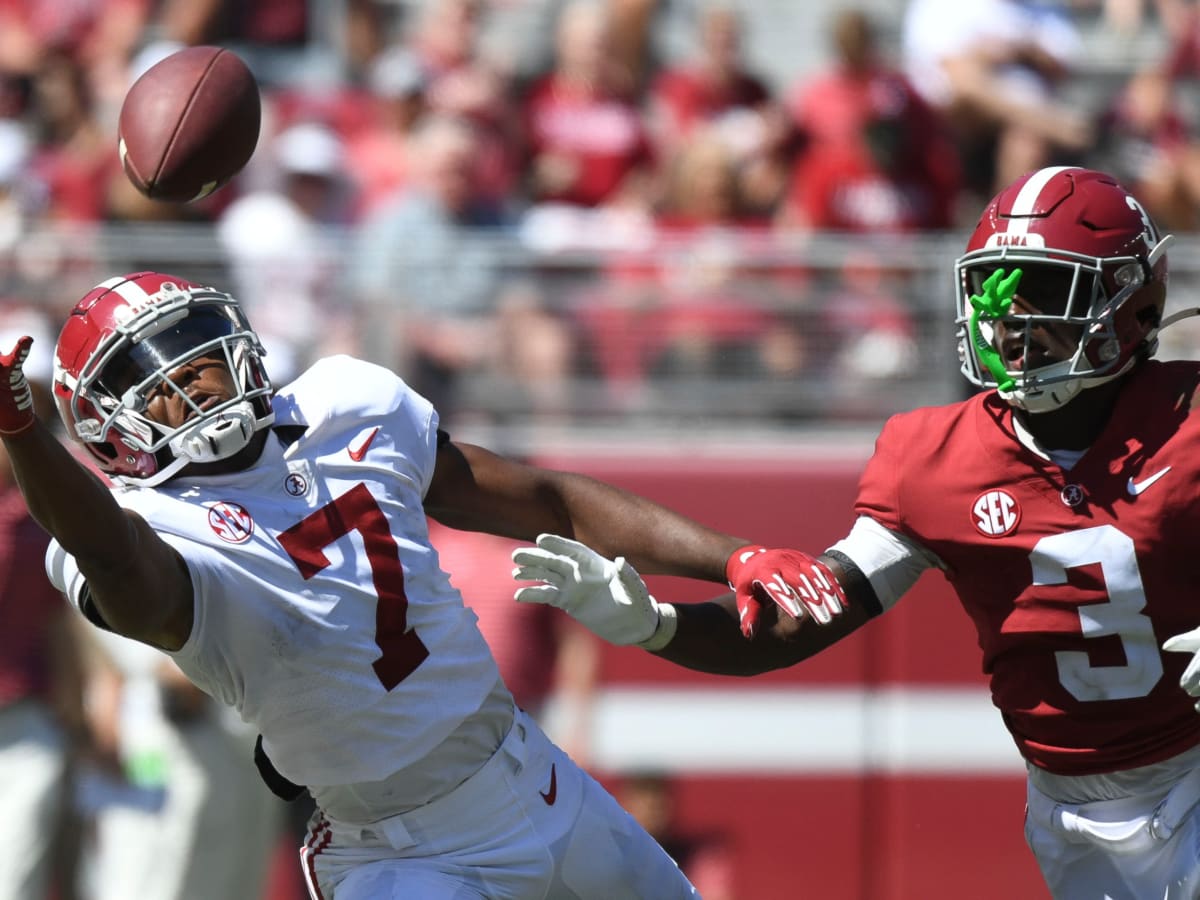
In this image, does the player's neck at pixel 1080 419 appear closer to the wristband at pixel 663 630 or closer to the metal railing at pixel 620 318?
the wristband at pixel 663 630

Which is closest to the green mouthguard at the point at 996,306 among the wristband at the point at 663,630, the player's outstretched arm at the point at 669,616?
the player's outstretched arm at the point at 669,616

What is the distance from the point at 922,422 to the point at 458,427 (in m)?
2.69

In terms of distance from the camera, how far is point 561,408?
6078 millimetres

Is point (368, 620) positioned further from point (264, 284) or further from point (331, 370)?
point (264, 284)

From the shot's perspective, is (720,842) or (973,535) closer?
(973,535)

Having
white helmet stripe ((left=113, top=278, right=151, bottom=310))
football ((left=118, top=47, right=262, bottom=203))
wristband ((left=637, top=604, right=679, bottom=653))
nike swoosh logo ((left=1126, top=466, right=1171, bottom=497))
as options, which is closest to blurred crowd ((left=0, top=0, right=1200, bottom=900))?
football ((left=118, top=47, right=262, bottom=203))

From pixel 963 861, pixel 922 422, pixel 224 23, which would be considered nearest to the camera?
pixel 922 422

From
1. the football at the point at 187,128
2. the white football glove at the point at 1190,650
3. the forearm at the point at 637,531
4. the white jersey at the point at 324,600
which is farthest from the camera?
the football at the point at 187,128

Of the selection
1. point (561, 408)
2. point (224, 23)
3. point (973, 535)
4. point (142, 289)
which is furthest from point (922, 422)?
point (224, 23)

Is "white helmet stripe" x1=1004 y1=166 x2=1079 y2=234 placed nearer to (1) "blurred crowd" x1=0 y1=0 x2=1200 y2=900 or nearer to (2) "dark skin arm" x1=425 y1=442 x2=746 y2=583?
(2) "dark skin arm" x1=425 y1=442 x2=746 y2=583

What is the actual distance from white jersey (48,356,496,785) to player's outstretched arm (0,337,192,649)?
13 cm

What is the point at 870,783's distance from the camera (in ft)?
19.5

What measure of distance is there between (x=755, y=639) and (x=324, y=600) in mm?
865

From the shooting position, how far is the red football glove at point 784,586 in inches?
131
